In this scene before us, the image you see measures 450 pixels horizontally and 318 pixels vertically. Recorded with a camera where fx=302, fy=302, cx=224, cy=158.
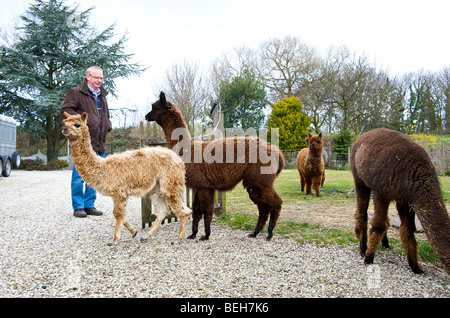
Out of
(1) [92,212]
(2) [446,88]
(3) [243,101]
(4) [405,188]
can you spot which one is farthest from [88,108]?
(2) [446,88]

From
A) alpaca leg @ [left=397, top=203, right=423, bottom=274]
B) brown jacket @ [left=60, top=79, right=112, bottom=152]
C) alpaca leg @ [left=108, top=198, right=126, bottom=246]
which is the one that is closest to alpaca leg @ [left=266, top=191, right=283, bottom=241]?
alpaca leg @ [left=397, top=203, right=423, bottom=274]

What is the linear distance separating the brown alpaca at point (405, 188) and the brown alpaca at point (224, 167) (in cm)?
139

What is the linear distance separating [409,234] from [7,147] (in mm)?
19464

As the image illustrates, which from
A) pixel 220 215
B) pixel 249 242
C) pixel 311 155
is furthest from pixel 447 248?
pixel 311 155

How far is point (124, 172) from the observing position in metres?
4.27

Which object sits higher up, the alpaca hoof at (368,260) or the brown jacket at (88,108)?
the brown jacket at (88,108)

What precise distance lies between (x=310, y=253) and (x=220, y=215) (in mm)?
2833

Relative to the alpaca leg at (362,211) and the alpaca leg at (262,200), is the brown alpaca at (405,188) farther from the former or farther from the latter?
the alpaca leg at (262,200)

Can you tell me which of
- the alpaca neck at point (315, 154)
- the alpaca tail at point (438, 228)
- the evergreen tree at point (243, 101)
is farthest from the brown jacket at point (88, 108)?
the evergreen tree at point (243, 101)

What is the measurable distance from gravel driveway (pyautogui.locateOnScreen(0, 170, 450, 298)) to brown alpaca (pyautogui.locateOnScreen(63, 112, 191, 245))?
59cm

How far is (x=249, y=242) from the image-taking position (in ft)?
Answer: 14.8

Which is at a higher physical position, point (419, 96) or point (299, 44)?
point (299, 44)

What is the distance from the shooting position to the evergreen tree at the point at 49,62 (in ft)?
74.1
